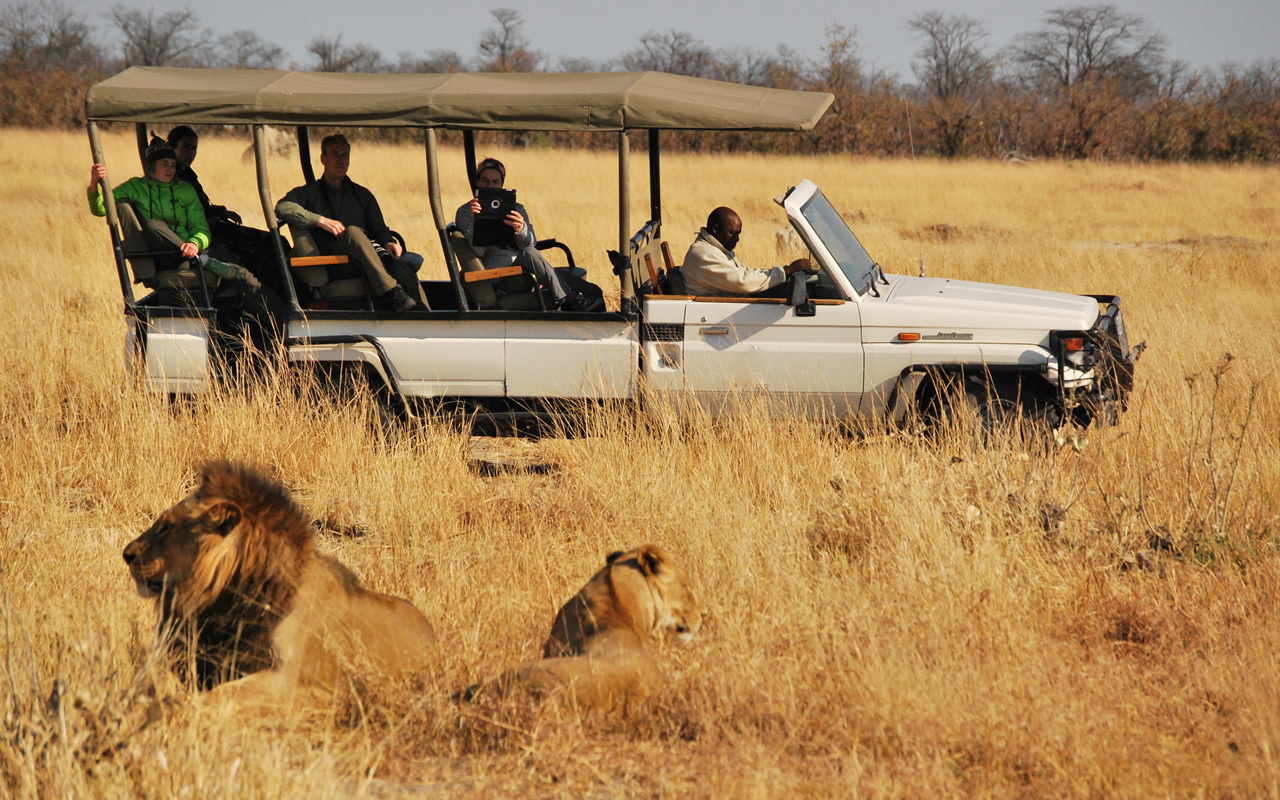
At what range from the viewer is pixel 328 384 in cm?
611

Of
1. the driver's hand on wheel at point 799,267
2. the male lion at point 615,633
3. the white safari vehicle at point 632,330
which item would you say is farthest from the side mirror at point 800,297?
the male lion at point 615,633

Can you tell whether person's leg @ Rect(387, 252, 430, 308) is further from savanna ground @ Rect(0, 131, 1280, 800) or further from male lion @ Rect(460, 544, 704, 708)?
male lion @ Rect(460, 544, 704, 708)

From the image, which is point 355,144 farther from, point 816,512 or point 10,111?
point 816,512

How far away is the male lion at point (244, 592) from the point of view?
334 centimetres

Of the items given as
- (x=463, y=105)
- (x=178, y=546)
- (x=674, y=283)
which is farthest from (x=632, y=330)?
(x=178, y=546)

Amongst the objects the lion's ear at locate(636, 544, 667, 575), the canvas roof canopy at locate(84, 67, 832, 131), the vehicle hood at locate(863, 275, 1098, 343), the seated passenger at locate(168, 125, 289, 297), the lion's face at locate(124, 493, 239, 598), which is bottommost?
the lion's ear at locate(636, 544, 667, 575)

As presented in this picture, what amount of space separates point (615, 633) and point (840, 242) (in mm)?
3382

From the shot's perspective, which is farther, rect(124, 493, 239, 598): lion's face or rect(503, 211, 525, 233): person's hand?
rect(503, 211, 525, 233): person's hand

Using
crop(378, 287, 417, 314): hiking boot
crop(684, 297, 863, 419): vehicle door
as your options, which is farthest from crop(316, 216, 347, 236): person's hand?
crop(684, 297, 863, 419): vehicle door

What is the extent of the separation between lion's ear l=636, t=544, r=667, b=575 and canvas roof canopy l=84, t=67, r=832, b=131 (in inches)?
103

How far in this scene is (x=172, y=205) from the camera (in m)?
6.50


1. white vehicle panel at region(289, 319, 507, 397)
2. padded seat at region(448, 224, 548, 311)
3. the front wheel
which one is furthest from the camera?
padded seat at region(448, 224, 548, 311)

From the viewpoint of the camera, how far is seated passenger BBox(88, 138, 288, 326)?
20.5ft

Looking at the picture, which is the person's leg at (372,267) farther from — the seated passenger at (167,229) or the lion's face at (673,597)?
the lion's face at (673,597)
